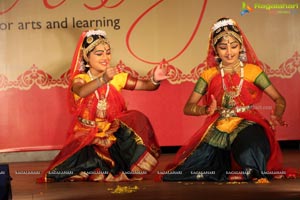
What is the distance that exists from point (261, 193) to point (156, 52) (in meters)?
2.91

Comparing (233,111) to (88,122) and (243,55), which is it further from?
(88,122)

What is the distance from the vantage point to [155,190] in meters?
6.11

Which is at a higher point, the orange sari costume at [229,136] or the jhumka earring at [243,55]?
the jhumka earring at [243,55]

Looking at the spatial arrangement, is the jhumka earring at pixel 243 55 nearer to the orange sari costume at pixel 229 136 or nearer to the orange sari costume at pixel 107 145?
the orange sari costume at pixel 229 136

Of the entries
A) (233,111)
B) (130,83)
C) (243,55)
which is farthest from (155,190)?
(243,55)

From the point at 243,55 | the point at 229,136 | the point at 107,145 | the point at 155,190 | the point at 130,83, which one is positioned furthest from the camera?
the point at 130,83

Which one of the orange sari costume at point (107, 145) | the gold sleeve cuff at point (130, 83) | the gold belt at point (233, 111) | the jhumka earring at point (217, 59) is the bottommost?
the orange sari costume at point (107, 145)

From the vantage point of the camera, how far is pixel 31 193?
6184 mm

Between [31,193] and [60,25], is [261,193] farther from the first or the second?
[60,25]

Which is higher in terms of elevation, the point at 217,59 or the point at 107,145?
the point at 217,59

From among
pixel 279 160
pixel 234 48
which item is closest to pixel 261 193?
pixel 279 160

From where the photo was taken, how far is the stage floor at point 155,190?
572 centimetres

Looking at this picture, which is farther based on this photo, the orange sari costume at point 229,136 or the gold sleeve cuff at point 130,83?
the gold sleeve cuff at point 130,83

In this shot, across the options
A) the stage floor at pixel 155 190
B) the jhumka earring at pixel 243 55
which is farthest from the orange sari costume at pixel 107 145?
the jhumka earring at pixel 243 55
